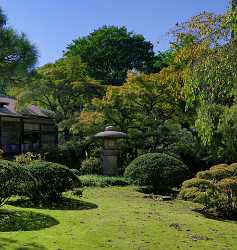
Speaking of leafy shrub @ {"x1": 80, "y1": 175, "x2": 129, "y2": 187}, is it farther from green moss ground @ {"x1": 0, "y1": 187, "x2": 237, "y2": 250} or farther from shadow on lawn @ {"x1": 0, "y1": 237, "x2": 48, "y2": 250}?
shadow on lawn @ {"x1": 0, "y1": 237, "x2": 48, "y2": 250}

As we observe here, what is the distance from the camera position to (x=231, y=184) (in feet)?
46.0

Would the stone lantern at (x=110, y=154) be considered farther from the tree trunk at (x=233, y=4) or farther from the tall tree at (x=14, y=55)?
the tree trunk at (x=233, y=4)

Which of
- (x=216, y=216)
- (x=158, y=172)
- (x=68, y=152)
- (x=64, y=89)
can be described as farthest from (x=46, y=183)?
(x=64, y=89)

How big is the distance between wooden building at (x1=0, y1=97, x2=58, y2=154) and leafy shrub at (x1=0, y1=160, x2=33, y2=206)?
18.5 meters

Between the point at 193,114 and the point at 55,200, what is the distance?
499 inches

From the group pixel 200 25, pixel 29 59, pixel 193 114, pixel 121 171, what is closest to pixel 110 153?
pixel 121 171

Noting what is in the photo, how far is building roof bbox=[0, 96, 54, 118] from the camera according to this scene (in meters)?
30.7

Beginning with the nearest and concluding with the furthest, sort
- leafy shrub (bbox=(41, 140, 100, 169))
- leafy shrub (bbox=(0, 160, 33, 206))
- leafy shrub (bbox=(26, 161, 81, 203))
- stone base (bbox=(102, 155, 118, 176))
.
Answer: leafy shrub (bbox=(0, 160, 33, 206)), leafy shrub (bbox=(26, 161, 81, 203)), stone base (bbox=(102, 155, 118, 176)), leafy shrub (bbox=(41, 140, 100, 169))

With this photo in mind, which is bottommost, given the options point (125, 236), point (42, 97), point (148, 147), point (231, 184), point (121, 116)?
point (125, 236)

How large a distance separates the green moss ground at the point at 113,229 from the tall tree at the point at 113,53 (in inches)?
1481

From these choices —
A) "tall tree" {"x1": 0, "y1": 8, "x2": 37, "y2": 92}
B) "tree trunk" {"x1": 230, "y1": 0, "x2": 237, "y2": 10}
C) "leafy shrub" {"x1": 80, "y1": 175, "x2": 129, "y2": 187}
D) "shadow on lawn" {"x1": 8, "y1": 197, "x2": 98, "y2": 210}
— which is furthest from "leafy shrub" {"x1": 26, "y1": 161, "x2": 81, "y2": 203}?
"tree trunk" {"x1": 230, "y1": 0, "x2": 237, "y2": 10}

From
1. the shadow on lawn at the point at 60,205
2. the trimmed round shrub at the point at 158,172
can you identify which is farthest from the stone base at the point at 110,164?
the shadow on lawn at the point at 60,205

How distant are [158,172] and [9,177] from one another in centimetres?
920

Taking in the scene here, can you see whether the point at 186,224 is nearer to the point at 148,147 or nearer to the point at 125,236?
the point at 125,236
